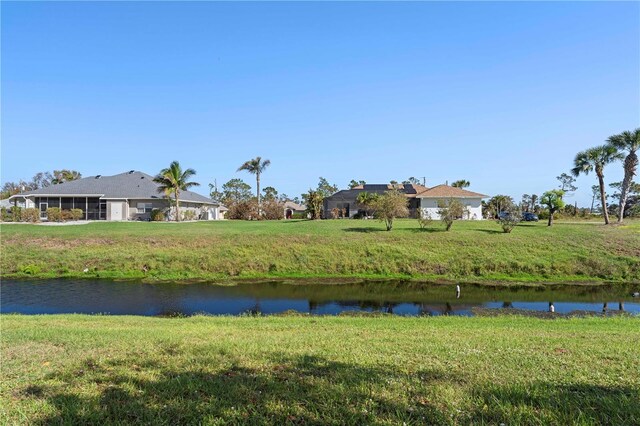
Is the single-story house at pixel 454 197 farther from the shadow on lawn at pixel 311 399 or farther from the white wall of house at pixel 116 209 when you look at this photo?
the shadow on lawn at pixel 311 399

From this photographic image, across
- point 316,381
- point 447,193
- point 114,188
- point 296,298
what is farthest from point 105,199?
point 316,381

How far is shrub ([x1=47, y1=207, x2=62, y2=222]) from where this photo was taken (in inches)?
1695

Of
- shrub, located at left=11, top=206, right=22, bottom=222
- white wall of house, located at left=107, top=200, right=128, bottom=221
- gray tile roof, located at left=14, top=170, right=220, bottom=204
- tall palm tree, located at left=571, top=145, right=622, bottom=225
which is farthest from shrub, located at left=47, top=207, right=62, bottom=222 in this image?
tall palm tree, located at left=571, top=145, right=622, bottom=225

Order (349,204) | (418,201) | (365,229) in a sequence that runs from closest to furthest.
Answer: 1. (365,229)
2. (418,201)
3. (349,204)

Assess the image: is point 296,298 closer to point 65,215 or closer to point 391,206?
point 391,206

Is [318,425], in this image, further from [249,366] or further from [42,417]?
[42,417]

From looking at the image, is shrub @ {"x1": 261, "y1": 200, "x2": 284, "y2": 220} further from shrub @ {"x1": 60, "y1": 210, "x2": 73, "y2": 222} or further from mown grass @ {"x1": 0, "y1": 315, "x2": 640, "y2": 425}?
mown grass @ {"x1": 0, "y1": 315, "x2": 640, "y2": 425}

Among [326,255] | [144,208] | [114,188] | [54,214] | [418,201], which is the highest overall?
[114,188]

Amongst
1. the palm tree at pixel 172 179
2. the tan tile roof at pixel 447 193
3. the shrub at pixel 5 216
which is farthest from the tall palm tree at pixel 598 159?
the shrub at pixel 5 216

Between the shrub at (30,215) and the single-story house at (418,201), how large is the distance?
1374 inches

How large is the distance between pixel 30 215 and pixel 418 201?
156 ft

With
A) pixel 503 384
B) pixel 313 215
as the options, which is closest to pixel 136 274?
pixel 503 384

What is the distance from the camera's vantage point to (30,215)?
42219mm

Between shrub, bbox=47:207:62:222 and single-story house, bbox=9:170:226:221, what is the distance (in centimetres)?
318
